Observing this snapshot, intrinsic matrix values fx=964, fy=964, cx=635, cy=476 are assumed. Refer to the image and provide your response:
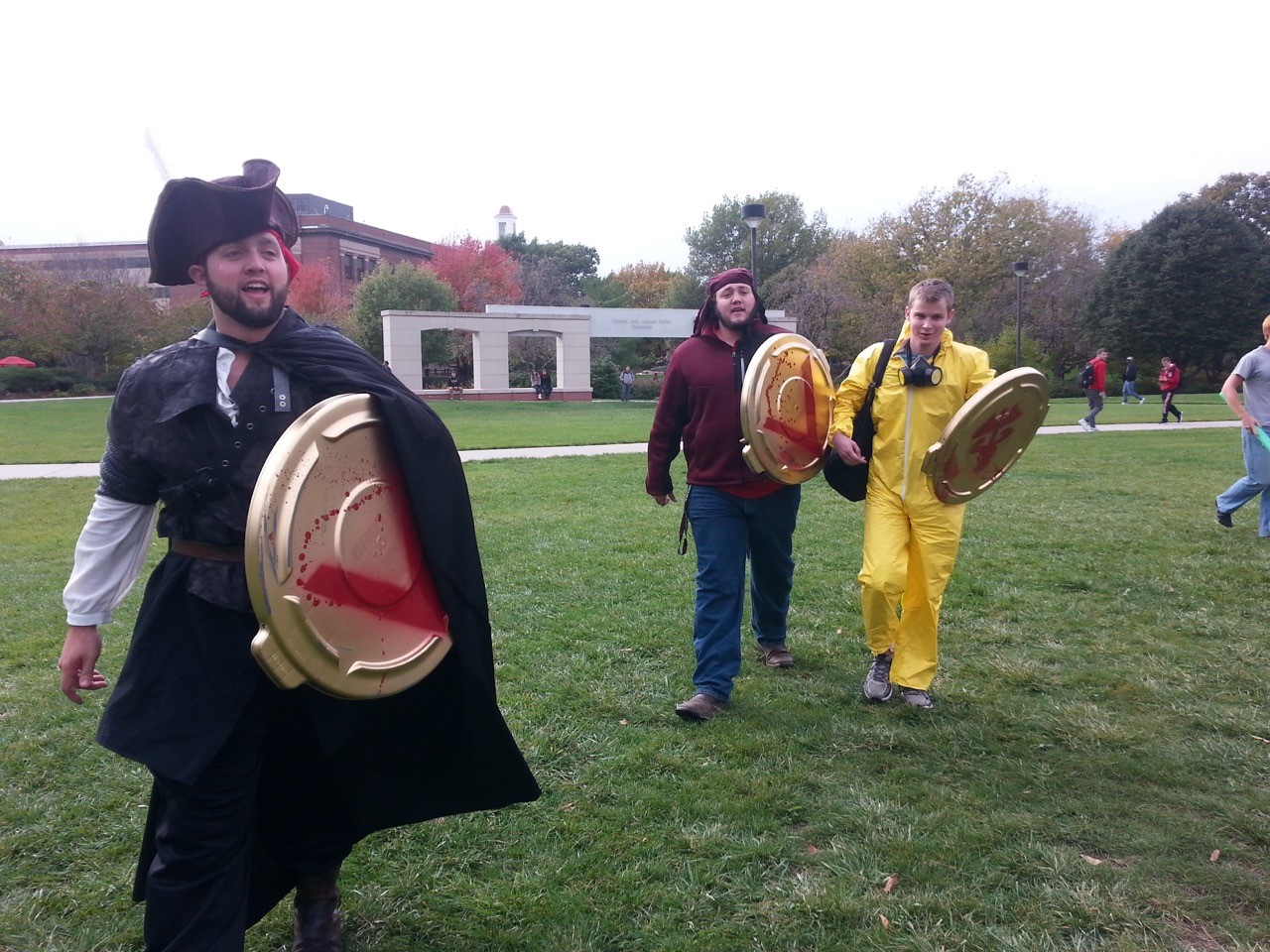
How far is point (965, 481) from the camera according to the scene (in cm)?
451

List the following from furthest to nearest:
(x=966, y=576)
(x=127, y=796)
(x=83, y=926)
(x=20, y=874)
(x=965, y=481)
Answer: (x=966, y=576)
(x=965, y=481)
(x=127, y=796)
(x=20, y=874)
(x=83, y=926)

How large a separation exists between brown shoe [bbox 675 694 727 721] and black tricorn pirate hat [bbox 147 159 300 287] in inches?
114

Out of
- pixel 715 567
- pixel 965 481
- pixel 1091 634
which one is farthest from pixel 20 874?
pixel 1091 634

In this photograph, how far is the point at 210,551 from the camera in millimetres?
2338

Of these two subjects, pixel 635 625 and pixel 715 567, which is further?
pixel 635 625

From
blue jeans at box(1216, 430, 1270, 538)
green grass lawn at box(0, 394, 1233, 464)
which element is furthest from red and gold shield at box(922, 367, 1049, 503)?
green grass lawn at box(0, 394, 1233, 464)

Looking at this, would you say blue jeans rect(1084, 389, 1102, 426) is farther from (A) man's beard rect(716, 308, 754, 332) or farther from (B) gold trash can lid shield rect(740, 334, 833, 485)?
(A) man's beard rect(716, 308, 754, 332)

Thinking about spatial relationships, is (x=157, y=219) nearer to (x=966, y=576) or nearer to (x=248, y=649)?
(x=248, y=649)

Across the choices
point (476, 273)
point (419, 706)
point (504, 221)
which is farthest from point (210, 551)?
point (504, 221)

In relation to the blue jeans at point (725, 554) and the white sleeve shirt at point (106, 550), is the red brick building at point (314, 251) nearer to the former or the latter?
the blue jeans at point (725, 554)

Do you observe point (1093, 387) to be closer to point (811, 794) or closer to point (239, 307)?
point (811, 794)

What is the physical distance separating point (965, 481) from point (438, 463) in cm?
289

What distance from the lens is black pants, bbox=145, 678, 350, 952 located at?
228cm

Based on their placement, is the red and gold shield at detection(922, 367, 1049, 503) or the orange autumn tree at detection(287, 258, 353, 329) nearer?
the red and gold shield at detection(922, 367, 1049, 503)
